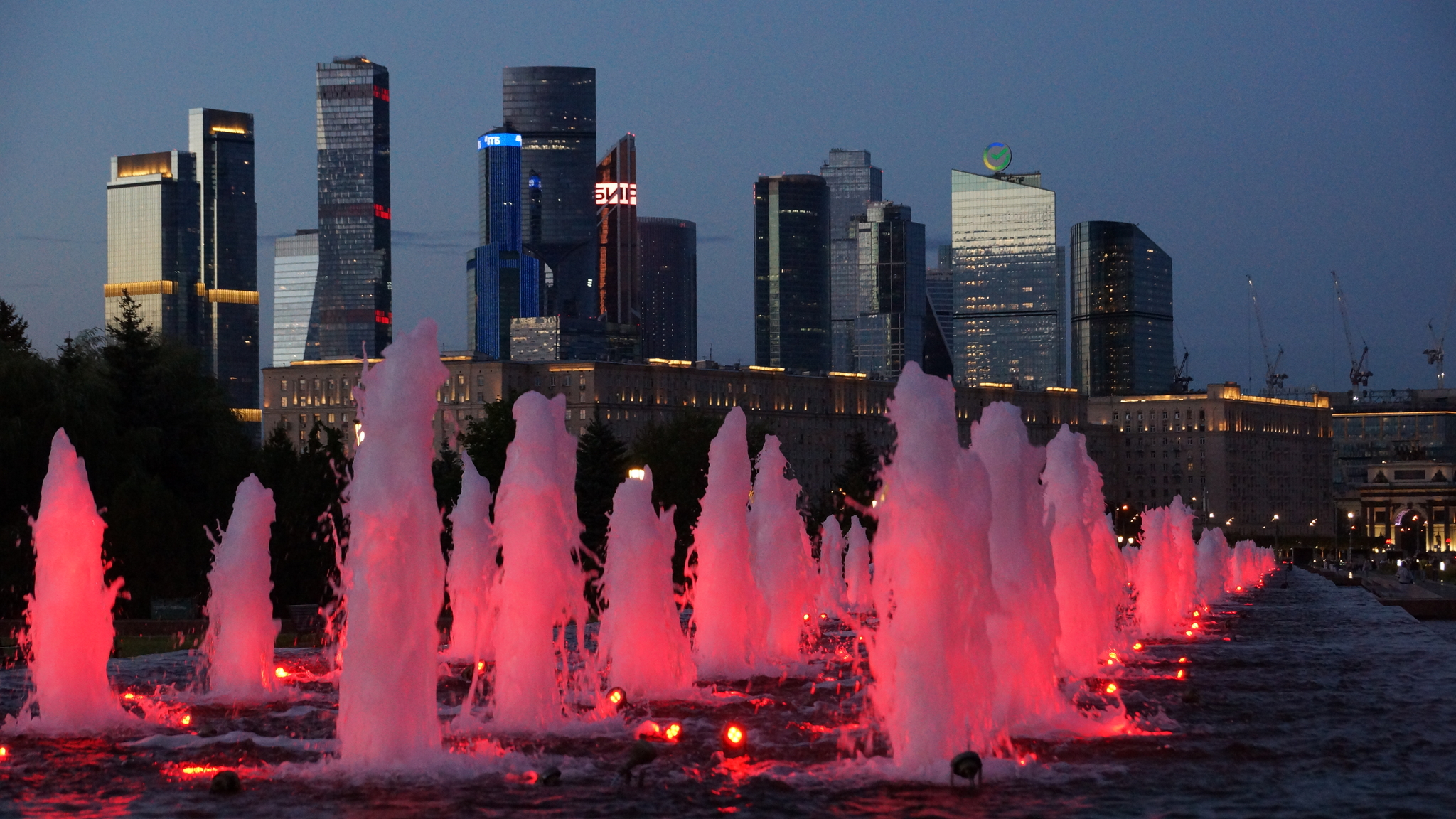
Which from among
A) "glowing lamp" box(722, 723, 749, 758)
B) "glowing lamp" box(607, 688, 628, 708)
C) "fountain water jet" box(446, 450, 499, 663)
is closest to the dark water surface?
"glowing lamp" box(722, 723, 749, 758)

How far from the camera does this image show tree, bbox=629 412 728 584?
327ft

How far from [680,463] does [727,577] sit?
78583 mm

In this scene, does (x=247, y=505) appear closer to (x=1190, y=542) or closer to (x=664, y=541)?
(x=664, y=541)

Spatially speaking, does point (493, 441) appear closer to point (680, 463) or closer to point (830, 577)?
point (680, 463)

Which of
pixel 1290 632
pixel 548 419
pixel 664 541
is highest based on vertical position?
pixel 548 419

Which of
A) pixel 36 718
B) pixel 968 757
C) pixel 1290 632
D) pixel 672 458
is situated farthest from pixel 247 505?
pixel 672 458

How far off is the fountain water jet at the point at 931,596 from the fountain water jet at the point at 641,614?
328 inches

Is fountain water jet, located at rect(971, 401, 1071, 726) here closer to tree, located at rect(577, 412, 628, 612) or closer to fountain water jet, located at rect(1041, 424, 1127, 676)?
fountain water jet, located at rect(1041, 424, 1127, 676)

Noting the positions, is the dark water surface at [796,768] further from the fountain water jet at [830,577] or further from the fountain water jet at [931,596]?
the fountain water jet at [830,577]

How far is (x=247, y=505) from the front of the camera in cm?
3362

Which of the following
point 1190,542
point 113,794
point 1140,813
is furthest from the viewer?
point 1190,542

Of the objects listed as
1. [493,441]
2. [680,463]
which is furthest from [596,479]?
[680,463]

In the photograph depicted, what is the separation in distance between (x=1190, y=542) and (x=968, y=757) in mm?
52991

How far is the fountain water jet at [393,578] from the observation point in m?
23.1
